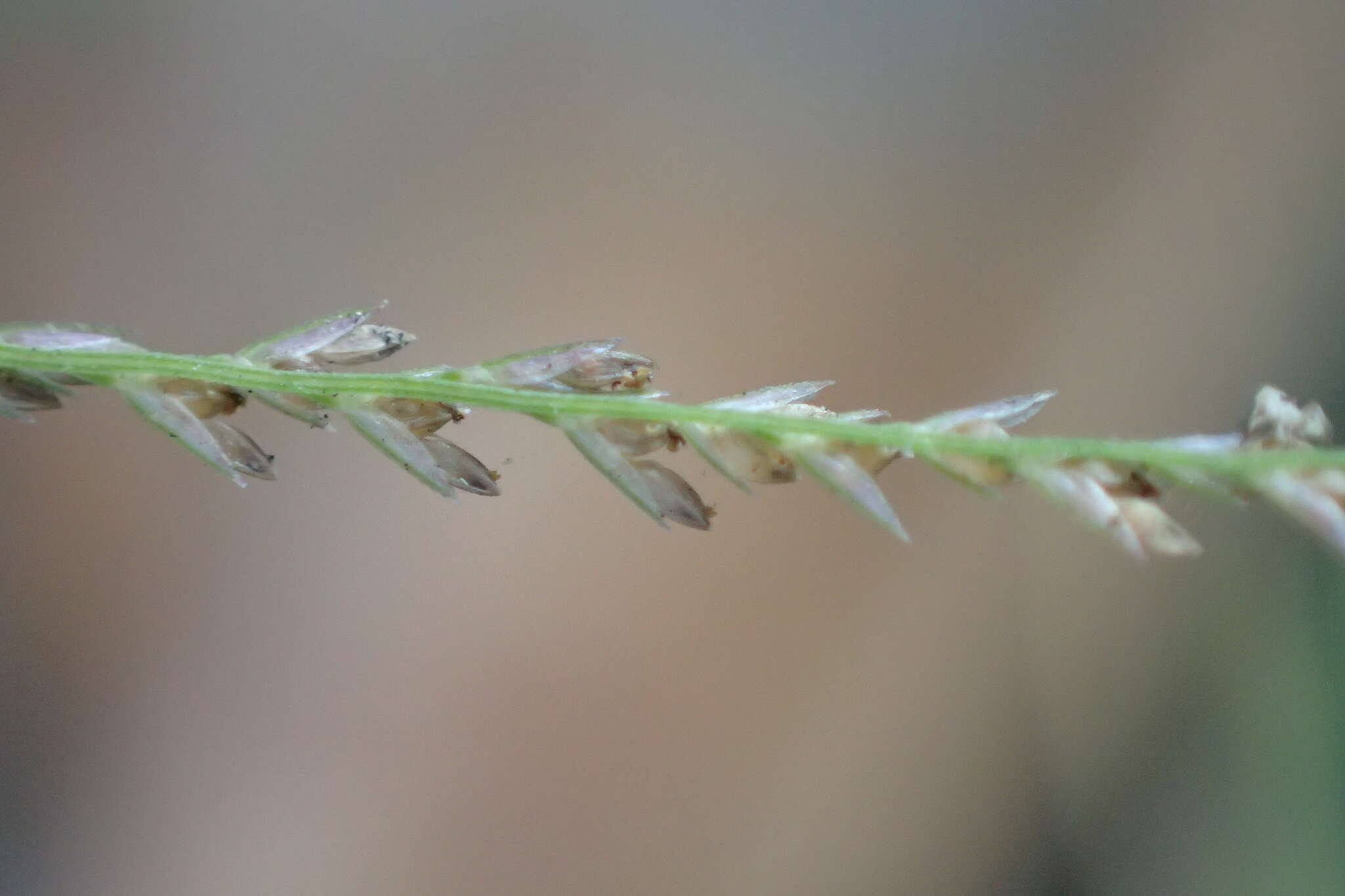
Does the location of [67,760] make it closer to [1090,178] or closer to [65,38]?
[65,38]

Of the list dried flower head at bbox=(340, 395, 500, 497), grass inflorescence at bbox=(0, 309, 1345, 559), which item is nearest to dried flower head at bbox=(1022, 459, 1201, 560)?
grass inflorescence at bbox=(0, 309, 1345, 559)

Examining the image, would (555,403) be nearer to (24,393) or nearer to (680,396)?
(24,393)

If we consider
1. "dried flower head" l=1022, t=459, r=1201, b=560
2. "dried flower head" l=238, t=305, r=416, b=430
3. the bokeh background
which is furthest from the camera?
the bokeh background

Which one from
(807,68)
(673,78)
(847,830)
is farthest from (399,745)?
(807,68)

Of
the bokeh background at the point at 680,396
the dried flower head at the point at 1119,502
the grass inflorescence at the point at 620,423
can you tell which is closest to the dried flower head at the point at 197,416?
the grass inflorescence at the point at 620,423

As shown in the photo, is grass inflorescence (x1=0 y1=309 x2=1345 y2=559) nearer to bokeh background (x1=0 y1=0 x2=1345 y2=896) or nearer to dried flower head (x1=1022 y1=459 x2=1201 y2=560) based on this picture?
dried flower head (x1=1022 y1=459 x2=1201 y2=560)

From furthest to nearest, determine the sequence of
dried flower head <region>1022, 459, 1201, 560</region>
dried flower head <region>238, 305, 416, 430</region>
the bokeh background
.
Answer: the bokeh background, dried flower head <region>238, 305, 416, 430</region>, dried flower head <region>1022, 459, 1201, 560</region>

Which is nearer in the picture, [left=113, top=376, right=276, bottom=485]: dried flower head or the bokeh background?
[left=113, top=376, right=276, bottom=485]: dried flower head

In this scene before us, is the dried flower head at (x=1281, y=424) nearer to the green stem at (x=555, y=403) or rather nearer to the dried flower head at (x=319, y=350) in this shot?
the green stem at (x=555, y=403)

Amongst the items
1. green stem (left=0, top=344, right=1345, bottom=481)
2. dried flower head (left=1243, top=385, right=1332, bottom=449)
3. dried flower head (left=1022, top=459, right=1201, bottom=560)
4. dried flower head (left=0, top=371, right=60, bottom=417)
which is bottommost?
dried flower head (left=1022, top=459, right=1201, bottom=560)
